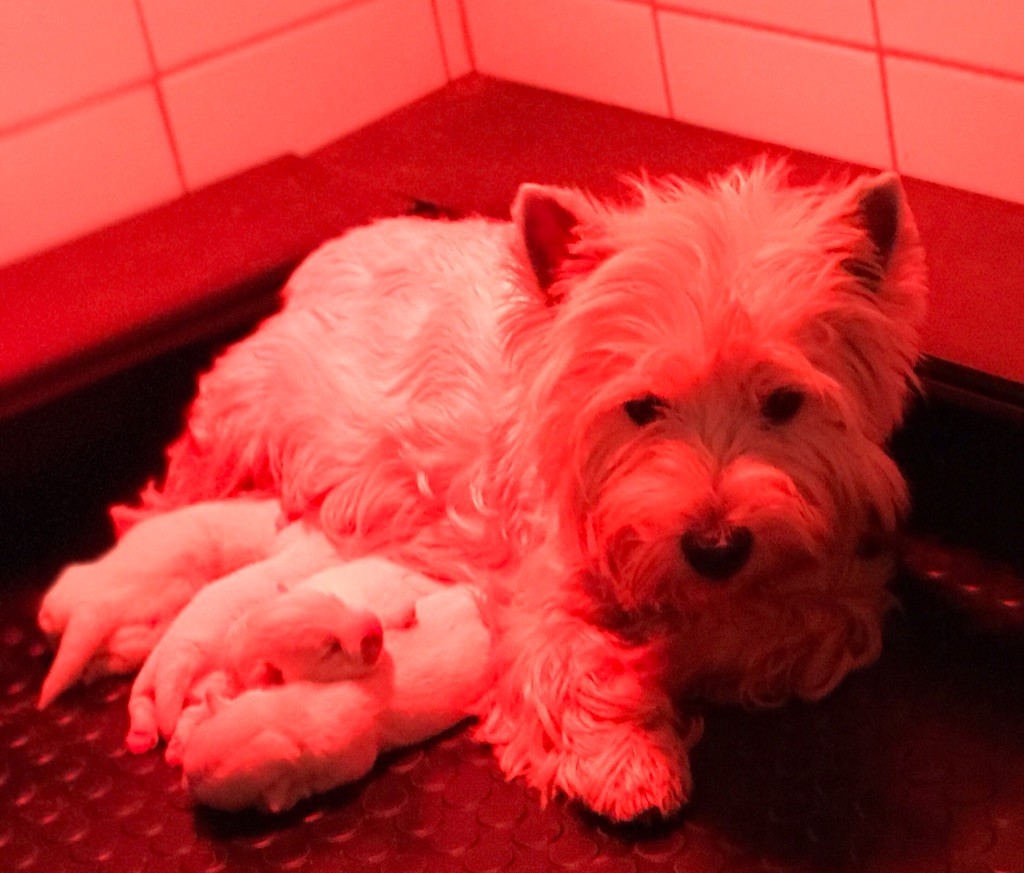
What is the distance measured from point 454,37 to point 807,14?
86cm

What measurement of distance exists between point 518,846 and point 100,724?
0.61 meters

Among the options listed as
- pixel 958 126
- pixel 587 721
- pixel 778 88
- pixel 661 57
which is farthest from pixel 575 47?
pixel 587 721

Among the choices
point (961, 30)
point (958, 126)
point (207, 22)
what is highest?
point (207, 22)

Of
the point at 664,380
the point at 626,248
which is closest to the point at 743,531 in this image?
the point at 664,380

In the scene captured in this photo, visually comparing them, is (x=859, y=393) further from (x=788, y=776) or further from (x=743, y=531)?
(x=788, y=776)

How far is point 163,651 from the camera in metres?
1.70

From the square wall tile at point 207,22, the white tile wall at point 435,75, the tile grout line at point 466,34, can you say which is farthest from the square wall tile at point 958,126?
the square wall tile at point 207,22

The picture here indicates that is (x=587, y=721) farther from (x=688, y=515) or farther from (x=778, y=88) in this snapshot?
(x=778, y=88)

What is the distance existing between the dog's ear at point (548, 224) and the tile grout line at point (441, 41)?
1354 mm

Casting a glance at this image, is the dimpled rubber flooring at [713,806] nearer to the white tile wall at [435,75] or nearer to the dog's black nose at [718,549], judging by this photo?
the dog's black nose at [718,549]

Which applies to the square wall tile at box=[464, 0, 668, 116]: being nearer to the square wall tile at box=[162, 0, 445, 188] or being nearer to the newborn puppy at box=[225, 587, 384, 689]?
the square wall tile at box=[162, 0, 445, 188]

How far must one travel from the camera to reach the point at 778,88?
2.20m

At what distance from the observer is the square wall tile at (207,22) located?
237 centimetres

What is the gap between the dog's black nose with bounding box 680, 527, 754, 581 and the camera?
1.34 meters
